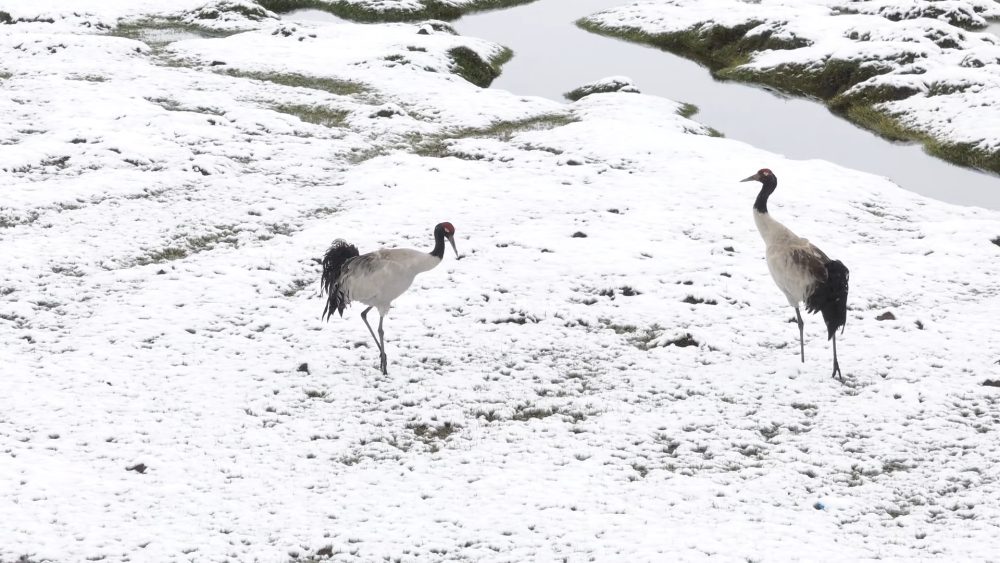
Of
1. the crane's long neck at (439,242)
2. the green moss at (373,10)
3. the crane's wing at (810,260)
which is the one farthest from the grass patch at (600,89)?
the crane's long neck at (439,242)

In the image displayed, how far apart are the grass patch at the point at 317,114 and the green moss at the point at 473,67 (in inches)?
400

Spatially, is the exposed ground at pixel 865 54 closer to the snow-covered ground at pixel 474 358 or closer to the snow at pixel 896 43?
the snow at pixel 896 43

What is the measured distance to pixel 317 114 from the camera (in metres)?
33.4

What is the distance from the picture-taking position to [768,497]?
38.6 feet

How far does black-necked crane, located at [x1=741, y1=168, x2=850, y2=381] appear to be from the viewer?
14508 millimetres

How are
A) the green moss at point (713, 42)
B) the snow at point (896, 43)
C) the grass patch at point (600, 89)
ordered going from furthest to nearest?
the green moss at point (713, 42) → the grass patch at point (600, 89) → the snow at point (896, 43)

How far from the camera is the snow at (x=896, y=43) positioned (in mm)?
32938

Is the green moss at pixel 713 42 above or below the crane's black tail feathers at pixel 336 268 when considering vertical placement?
above

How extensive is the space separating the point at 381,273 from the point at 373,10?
43.8m

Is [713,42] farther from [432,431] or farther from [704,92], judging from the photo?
[432,431]

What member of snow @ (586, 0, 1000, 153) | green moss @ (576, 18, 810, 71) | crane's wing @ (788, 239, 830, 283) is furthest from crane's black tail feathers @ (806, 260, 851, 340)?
green moss @ (576, 18, 810, 71)

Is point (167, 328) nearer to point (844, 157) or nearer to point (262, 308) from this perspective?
point (262, 308)

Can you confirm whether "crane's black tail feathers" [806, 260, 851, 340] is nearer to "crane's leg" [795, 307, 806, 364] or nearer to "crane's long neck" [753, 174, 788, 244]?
"crane's leg" [795, 307, 806, 364]

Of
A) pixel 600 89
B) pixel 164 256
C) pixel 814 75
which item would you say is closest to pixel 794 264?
pixel 164 256
